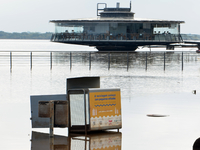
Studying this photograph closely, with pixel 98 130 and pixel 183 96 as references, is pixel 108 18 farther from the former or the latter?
pixel 98 130

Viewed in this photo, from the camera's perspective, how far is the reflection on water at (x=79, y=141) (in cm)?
757

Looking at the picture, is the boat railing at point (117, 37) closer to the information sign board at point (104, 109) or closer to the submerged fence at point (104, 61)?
the submerged fence at point (104, 61)

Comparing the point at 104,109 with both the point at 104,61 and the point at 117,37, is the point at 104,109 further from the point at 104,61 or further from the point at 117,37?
the point at 117,37

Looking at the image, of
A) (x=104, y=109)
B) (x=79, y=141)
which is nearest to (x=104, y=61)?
(x=104, y=109)

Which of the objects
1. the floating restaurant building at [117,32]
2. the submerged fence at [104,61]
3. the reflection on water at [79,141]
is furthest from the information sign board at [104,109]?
the floating restaurant building at [117,32]

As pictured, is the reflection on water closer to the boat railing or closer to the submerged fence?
the submerged fence

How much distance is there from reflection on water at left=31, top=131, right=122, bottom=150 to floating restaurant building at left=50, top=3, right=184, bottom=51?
63.4 metres

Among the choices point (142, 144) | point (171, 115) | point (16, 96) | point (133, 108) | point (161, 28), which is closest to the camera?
point (142, 144)

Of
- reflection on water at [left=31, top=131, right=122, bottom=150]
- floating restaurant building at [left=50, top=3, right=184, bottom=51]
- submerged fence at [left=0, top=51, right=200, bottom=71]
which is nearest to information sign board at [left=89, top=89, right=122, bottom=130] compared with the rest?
reflection on water at [left=31, top=131, right=122, bottom=150]

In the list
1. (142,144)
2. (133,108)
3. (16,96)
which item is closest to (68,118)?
(142,144)

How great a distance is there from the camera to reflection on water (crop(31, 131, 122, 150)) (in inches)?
298

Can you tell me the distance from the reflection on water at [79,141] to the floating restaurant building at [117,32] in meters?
63.4

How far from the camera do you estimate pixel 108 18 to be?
77438 mm

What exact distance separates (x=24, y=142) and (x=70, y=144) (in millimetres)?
847
